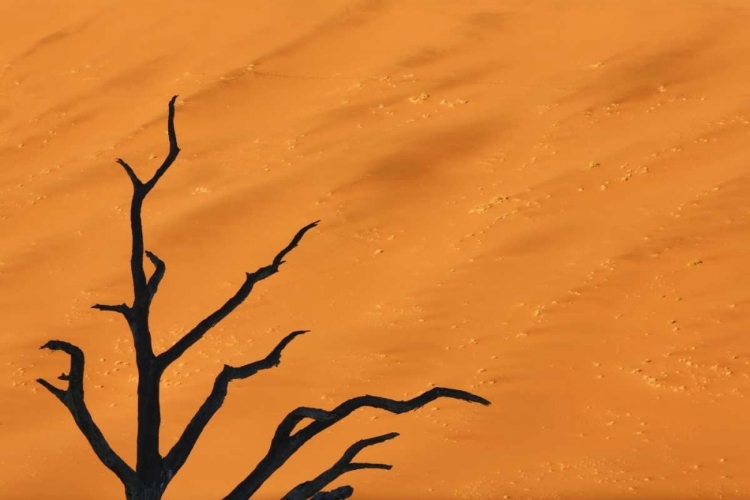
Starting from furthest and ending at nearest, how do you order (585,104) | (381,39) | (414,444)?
1. (381,39)
2. (585,104)
3. (414,444)

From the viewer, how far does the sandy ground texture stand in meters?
7.64

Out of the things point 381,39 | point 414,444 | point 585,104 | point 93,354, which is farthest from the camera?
point 381,39

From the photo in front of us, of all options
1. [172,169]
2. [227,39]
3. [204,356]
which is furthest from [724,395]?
[227,39]

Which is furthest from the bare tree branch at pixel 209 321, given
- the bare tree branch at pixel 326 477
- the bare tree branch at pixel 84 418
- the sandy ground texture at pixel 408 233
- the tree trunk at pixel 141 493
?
the sandy ground texture at pixel 408 233

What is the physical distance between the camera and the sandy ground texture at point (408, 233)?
7.64m

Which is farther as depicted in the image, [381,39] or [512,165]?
[381,39]

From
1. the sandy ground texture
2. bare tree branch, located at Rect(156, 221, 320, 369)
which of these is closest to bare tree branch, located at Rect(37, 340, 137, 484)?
bare tree branch, located at Rect(156, 221, 320, 369)

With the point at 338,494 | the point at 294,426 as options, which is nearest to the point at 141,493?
the point at 294,426

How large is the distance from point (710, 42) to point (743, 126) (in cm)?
226

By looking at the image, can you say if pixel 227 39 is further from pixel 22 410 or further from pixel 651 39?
pixel 22 410

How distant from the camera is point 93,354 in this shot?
30.4 feet

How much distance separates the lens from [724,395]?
7.71 m

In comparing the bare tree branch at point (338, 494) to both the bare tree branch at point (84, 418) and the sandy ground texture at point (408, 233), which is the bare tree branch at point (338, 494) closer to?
the bare tree branch at point (84, 418)

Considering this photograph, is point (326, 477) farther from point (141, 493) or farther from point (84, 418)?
point (84, 418)
